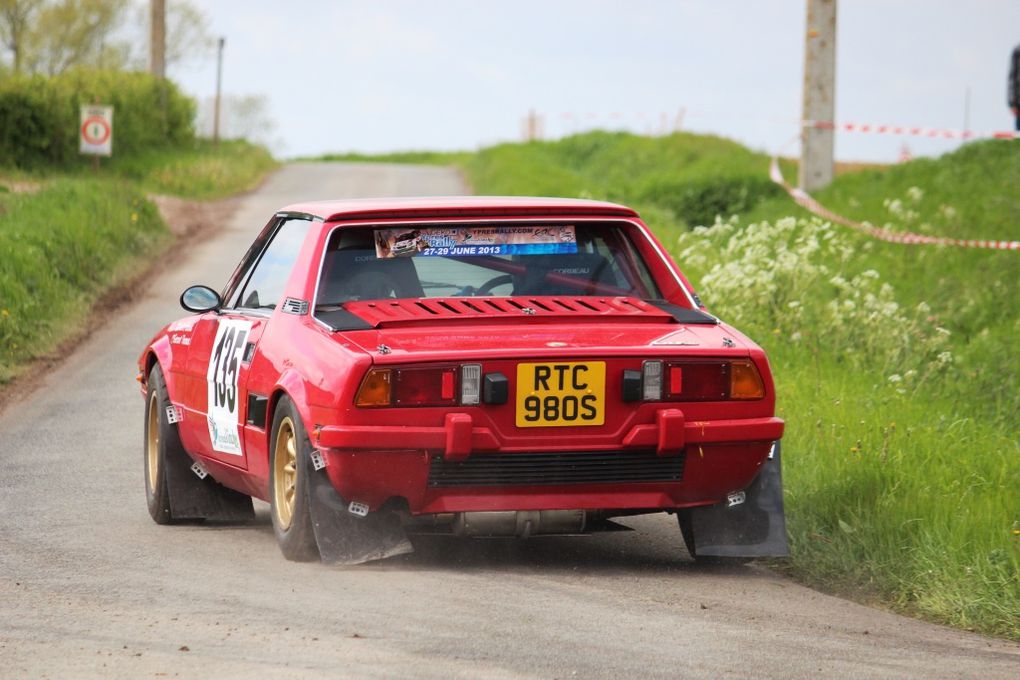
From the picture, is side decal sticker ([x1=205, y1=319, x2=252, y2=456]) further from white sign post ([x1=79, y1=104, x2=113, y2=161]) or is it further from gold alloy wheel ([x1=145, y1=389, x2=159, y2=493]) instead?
white sign post ([x1=79, y1=104, x2=113, y2=161])

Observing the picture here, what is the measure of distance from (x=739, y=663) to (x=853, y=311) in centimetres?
883

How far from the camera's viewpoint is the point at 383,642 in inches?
220

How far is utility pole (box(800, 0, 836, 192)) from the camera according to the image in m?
28.7

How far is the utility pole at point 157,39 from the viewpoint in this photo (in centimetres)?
4334

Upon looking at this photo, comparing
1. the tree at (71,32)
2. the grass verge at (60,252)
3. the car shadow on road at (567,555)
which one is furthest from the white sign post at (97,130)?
the tree at (71,32)

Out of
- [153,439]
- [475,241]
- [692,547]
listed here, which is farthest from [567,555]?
[153,439]

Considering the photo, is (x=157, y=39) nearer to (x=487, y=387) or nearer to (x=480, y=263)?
(x=480, y=263)

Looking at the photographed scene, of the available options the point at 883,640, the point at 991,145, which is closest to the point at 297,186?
the point at 991,145

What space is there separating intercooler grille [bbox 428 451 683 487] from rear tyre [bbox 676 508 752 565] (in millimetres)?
389

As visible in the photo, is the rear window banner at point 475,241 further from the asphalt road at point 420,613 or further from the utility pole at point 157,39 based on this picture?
the utility pole at point 157,39

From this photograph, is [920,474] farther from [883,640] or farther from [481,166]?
[481,166]

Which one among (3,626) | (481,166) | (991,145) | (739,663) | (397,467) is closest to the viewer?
(739,663)

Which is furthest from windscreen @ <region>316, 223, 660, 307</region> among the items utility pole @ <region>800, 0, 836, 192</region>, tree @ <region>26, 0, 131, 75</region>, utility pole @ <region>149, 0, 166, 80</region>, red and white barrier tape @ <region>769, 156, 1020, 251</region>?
tree @ <region>26, 0, 131, 75</region>

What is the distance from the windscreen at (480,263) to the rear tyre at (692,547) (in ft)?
3.31
